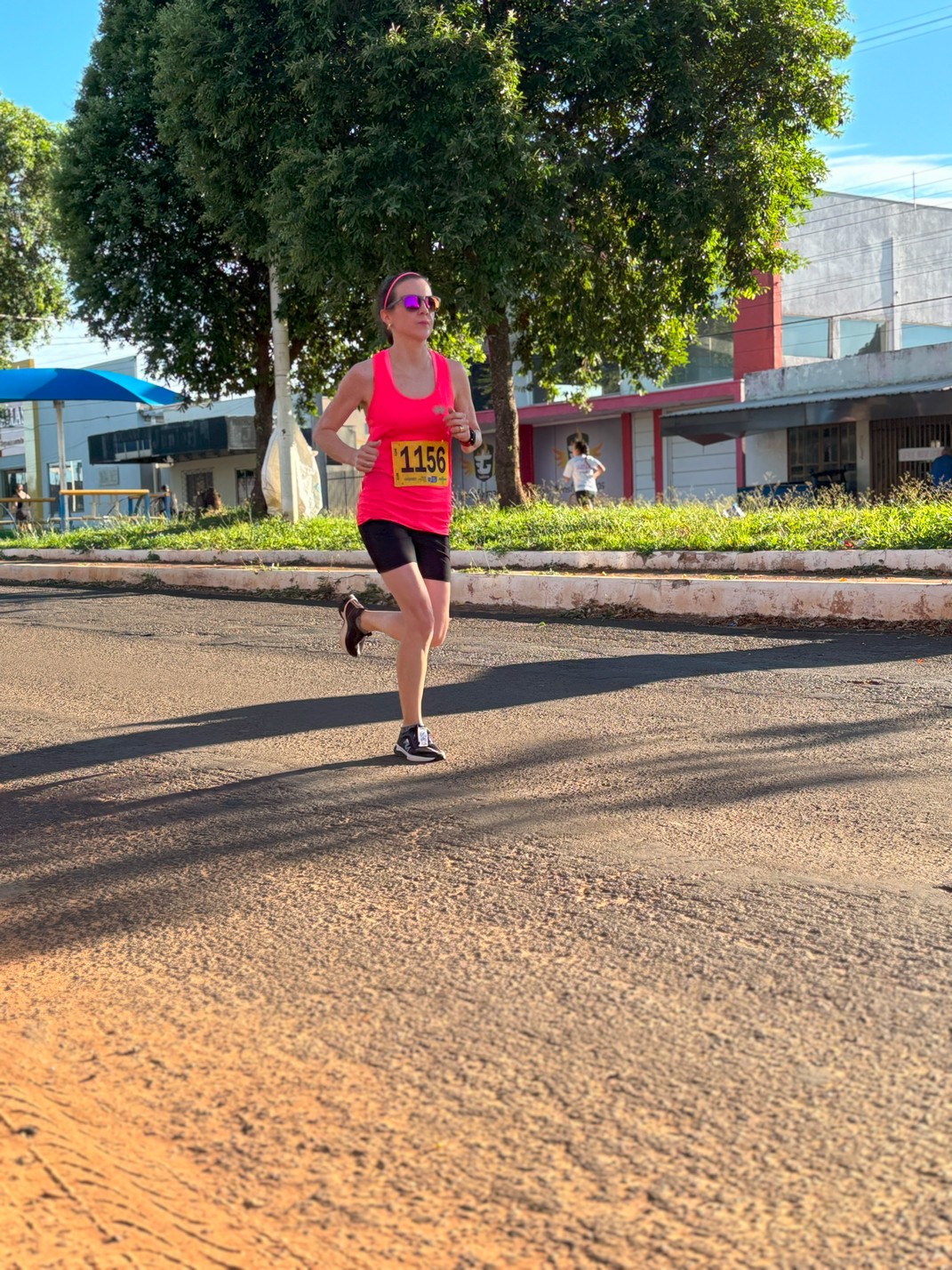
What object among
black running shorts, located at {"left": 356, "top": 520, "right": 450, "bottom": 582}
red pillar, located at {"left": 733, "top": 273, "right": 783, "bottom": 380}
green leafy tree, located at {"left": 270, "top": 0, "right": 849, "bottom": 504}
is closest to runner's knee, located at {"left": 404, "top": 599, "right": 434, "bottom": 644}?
black running shorts, located at {"left": 356, "top": 520, "right": 450, "bottom": 582}

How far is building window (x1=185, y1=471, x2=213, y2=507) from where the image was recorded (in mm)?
50984

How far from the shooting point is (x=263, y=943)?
120 inches

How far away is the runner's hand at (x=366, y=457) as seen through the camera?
4.84 m

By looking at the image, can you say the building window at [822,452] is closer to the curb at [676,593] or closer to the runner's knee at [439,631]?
the curb at [676,593]

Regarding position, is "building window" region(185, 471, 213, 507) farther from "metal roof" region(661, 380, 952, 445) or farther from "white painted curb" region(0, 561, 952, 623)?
"white painted curb" region(0, 561, 952, 623)

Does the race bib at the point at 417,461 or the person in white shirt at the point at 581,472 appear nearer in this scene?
the race bib at the point at 417,461

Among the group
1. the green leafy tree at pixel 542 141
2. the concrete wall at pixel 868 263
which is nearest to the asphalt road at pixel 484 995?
the green leafy tree at pixel 542 141

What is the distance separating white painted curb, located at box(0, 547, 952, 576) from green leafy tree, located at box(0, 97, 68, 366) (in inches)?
825

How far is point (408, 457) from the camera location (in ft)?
16.2

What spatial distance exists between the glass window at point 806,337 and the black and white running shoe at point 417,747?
3162cm

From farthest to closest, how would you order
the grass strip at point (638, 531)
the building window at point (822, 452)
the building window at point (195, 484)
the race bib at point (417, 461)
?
the building window at point (195, 484)
the building window at point (822, 452)
the grass strip at point (638, 531)
the race bib at point (417, 461)

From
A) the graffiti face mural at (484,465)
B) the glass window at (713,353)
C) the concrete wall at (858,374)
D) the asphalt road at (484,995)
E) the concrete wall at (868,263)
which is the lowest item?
the asphalt road at (484,995)

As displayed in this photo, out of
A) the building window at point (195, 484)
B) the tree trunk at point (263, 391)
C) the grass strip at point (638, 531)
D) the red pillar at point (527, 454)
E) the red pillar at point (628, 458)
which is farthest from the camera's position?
the building window at point (195, 484)

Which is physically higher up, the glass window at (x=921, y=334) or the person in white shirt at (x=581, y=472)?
the glass window at (x=921, y=334)
